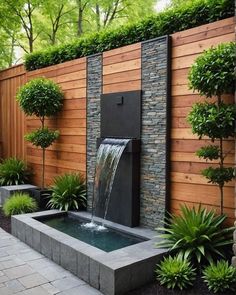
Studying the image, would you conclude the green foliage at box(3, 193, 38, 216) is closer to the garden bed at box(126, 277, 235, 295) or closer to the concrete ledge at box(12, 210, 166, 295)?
the concrete ledge at box(12, 210, 166, 295)

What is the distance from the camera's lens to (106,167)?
183 inches

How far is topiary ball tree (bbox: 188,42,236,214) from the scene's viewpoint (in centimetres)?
301

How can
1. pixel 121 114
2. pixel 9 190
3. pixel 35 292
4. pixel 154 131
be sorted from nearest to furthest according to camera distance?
1. pixel 35 292
2. pixel 154 131
3. pixel 121 114
4. pixel 9 190

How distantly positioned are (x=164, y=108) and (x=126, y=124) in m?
0.68

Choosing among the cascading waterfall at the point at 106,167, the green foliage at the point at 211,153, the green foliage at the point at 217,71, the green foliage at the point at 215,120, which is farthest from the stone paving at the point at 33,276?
the green foliage at the point at 217,71

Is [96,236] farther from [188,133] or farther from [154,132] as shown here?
[188,133]

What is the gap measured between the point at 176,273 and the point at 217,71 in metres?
1.84

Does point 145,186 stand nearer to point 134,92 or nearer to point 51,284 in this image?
point 134,92

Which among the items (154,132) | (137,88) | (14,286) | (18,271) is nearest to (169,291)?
(14,286)

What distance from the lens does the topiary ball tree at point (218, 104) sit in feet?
9.87

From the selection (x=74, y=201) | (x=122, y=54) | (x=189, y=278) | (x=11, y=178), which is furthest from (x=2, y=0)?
(x=189, y=278)

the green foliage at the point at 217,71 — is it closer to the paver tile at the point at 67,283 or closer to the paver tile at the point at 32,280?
the paver tile at the point at 67,283

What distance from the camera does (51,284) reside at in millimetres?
3135

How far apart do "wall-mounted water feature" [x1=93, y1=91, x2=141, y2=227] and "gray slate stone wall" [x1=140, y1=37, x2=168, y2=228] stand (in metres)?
0.10
